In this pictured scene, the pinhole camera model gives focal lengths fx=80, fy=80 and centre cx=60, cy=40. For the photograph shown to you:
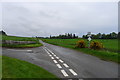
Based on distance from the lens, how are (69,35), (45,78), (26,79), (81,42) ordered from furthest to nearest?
(69,35) < (81,42) < (45,78) < (26,79)

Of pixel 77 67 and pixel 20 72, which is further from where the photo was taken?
pixel 77 67

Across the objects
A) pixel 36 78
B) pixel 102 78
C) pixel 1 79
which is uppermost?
pixel 1 79

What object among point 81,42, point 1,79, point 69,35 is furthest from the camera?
point 69,35

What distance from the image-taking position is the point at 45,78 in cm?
338

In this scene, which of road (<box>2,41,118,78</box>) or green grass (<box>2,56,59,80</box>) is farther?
road (<box>2,41,118,78</box>)

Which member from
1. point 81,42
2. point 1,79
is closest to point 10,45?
Result: point 81,42

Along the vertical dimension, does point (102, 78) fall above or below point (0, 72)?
below

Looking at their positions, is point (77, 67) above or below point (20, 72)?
below

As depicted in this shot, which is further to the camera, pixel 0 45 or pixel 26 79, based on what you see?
pixel 0 45

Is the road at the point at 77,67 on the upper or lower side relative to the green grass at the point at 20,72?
lower

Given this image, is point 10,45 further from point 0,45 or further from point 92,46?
point 92,46

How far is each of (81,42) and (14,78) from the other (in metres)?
13.0

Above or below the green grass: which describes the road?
below

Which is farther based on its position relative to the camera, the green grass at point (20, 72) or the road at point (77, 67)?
the road at point (77, 67)
